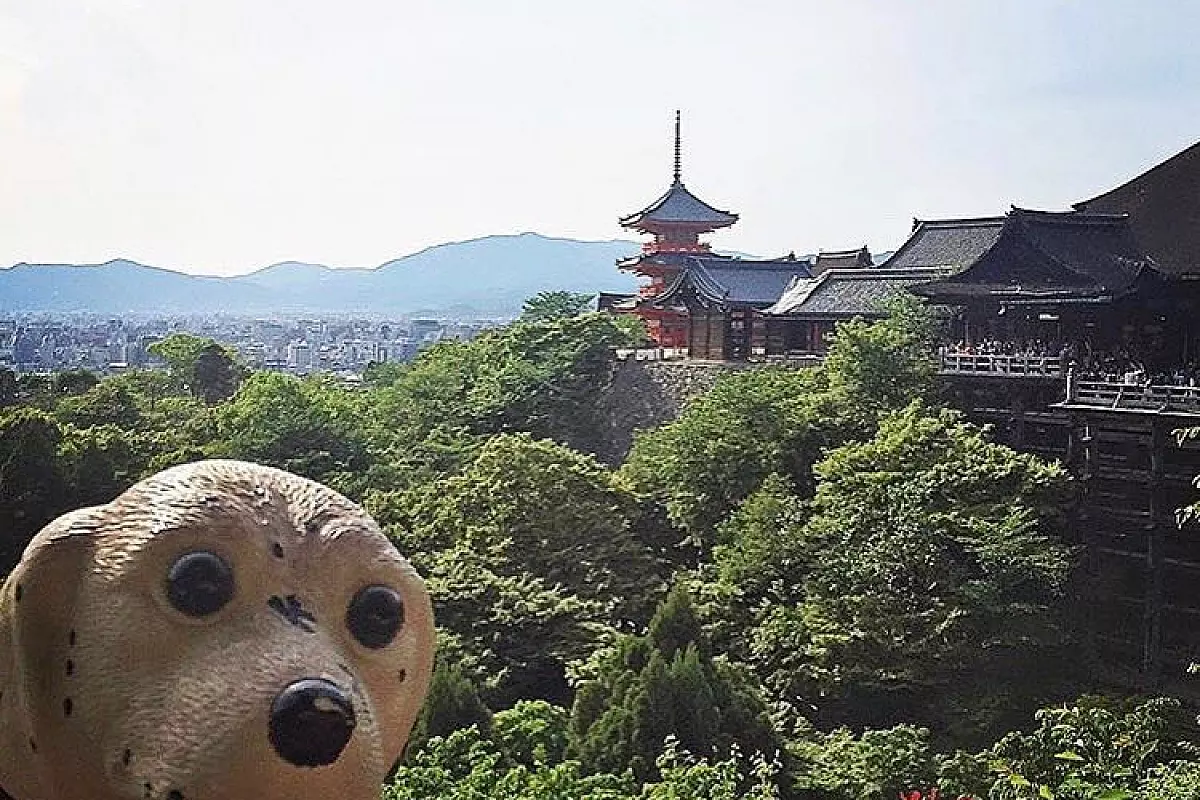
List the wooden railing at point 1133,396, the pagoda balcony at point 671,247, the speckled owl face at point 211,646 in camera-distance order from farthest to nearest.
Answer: the pagoda balcony at point 671,247
the wooden railing at point 1133,396
the speckled owl face at point 211,646

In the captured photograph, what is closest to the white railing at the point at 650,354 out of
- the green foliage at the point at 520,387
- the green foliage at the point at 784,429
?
the green foliage at the point at 520,387

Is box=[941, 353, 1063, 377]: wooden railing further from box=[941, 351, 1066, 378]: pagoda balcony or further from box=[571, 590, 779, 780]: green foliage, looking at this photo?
box=[571, 590, 779, 780]: green foliage

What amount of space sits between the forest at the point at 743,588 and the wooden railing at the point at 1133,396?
95cm

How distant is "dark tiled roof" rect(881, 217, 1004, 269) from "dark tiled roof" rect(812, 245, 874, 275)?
Answer: 6.14m

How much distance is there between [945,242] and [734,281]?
17.7 feet

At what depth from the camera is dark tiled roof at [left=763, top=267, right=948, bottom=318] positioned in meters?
22.0

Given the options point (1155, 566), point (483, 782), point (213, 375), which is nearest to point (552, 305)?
point (213, 375)

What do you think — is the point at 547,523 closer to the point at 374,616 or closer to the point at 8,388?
the point at 374,616

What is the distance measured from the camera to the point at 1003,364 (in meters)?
16.7

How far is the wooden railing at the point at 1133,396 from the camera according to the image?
529 inches

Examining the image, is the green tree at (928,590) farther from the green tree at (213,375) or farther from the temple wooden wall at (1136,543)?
the green tree at (213,375)

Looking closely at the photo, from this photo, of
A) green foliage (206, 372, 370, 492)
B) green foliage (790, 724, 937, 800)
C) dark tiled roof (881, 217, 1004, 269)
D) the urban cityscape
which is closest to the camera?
green foliage (790, 724, 937, 800)

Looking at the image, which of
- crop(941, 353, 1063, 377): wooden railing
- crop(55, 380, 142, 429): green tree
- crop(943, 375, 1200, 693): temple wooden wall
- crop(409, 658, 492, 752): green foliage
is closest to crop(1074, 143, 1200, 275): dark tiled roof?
crop(941, 353, 1063, 377): wooden railing

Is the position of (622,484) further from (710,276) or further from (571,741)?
(710,276)
